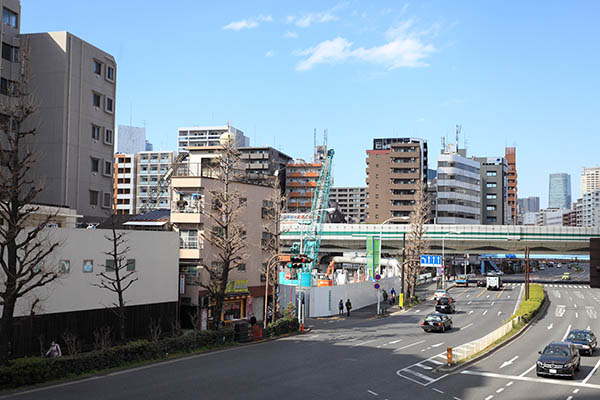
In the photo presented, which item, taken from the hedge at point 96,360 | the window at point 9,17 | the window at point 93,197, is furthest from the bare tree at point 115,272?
the window at point 9,17

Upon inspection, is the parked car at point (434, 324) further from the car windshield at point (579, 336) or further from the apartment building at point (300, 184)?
the apartment building at point (300, 184)

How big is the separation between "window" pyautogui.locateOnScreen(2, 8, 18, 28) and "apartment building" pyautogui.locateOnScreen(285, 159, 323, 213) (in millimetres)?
101854

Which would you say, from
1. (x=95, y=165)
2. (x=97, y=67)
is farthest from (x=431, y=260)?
(x=97, y=67)

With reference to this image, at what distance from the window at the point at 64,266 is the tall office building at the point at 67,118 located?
68.6 ft

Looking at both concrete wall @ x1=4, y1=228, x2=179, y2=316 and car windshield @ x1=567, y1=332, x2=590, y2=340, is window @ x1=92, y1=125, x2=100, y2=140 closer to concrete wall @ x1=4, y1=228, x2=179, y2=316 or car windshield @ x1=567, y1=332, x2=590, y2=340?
concrete wall @ x1=4, y1=228, x2=179, y2=316

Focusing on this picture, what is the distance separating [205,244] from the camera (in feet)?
147

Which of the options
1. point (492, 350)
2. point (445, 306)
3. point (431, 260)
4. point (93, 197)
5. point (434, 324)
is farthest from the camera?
point (431, 260)

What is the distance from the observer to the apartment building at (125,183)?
13562 cm

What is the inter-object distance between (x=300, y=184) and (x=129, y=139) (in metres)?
53.3

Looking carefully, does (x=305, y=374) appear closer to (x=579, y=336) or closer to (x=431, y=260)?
(x=579, y=336)

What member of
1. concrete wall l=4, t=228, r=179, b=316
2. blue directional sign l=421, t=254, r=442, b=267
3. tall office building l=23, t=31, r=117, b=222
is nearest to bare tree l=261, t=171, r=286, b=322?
concrete wall l=4, t=228, r=179, b=316

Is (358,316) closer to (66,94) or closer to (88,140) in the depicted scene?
(88,140)

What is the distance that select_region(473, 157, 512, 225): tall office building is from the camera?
169 meters

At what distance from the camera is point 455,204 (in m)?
142
